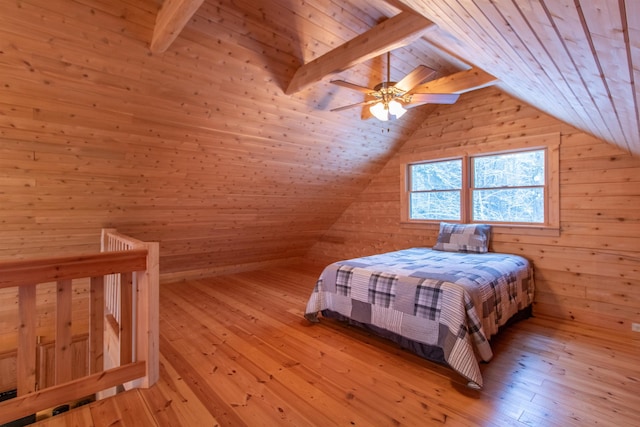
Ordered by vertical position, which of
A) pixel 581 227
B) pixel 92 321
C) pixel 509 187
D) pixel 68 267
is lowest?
pixel 92 321

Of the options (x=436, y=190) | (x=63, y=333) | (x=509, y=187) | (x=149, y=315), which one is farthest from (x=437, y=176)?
(x=63, y=333)

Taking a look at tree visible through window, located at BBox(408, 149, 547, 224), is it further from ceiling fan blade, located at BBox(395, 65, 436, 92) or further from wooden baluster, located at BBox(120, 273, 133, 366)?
wooden baluster, located at BBox(120, 273, 133, 366)

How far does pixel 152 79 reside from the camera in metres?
2.52

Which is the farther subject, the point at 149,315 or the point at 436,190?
the point at 436,190

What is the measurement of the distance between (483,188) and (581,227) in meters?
1.11

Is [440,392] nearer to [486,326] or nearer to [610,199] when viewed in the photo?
[486,326]

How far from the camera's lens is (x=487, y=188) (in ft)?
13.1

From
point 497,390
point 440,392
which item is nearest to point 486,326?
point 497,390

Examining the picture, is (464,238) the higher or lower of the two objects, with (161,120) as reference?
lower

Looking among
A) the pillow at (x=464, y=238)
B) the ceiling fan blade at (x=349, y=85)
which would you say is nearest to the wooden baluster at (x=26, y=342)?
the ceiling fan blade at (x=349, y=85)

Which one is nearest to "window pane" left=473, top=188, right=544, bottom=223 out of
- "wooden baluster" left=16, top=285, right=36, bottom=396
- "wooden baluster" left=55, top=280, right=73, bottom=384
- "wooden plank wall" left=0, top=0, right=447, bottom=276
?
"wooden plank wall" left=0, top=0, right=447, bottom=276

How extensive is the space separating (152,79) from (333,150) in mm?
2345

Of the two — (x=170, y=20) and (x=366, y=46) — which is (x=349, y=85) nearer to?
(x=366, y=46)

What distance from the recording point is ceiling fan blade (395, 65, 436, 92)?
2.22 m
